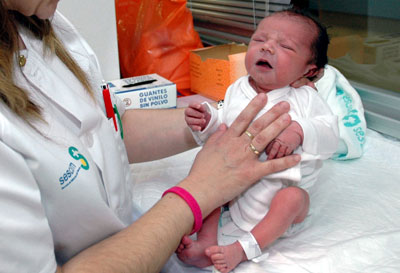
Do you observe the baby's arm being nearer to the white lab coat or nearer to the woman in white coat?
the woman in white coat

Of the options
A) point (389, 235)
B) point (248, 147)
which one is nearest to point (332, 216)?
point (389, 235)

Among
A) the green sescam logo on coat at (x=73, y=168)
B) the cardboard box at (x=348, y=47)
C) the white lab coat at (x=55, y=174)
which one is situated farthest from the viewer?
the cardboard box at (x=348, y=47)

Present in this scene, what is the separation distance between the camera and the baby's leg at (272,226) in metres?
0.90

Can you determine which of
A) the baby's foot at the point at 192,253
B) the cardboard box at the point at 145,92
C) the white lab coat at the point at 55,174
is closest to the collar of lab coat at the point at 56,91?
the white lab coat at the point at 55,174

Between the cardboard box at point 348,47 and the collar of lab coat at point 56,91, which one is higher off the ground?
the collar of lab coat at point 56,91

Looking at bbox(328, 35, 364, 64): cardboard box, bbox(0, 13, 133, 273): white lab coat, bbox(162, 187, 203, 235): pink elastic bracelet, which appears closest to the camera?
bbox(0, 13, 133, 273): white lab coat

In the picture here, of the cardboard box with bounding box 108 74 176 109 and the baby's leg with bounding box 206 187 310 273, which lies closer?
the baby's leg with bounding box 206 187 310 273

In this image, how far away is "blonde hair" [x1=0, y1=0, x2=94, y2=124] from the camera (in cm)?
69

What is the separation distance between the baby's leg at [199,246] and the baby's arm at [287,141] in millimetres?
238

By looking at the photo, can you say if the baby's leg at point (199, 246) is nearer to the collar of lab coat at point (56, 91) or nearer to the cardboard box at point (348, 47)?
the collar of lab coat at point (56, 91)

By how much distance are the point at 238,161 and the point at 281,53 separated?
0.98 ft

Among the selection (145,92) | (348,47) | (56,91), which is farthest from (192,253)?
(348,47)

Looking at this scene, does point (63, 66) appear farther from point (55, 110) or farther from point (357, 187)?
point (357, 187)

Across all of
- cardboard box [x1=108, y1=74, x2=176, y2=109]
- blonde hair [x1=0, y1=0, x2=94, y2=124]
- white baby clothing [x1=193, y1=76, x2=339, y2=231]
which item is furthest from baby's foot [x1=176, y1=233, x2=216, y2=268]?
cardboard box [x1=108, y1=74, x2=176, y2=109]
